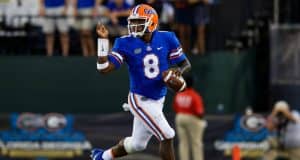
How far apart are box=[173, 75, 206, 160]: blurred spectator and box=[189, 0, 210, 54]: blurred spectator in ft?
2.94

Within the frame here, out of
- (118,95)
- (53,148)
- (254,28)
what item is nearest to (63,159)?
(53,148)

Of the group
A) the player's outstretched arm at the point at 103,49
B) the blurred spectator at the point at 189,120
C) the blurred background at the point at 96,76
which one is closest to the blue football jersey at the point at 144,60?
the player's outstretched arm at the point at 103,49

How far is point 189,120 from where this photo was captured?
19.6m

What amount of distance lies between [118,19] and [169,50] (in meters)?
7.02

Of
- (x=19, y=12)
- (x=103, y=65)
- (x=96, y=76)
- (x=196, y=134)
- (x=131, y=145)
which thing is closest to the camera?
(x=103, y=65)

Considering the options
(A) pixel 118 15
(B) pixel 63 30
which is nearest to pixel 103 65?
(A) pixel 118 15

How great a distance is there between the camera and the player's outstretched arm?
472 inches

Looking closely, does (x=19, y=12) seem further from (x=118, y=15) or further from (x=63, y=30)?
(x=118, y=15)

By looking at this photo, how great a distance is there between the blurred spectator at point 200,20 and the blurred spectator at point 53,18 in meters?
2.50

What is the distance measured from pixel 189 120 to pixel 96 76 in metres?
2.22

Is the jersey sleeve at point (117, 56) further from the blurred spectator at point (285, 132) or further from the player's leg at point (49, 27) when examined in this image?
the player's leg at point (49, 27)

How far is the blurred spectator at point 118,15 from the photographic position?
19.6 m

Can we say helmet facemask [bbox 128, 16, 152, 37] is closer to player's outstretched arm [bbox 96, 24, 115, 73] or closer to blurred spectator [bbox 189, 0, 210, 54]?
player's outstretched arm [bbox 96, 24, 115, 73]

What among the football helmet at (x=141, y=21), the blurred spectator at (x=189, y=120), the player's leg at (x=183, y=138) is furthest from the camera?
the player's leg at (x=183, y=138)
